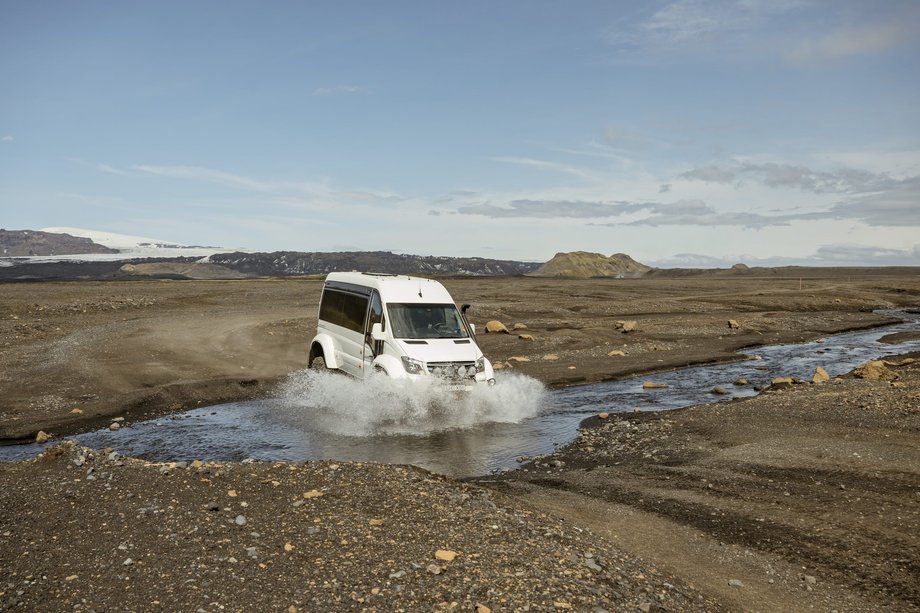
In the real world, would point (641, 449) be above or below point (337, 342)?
below

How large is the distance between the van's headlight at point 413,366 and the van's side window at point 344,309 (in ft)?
7.35

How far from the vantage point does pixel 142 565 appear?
646cm

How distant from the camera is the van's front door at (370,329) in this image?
15.4m

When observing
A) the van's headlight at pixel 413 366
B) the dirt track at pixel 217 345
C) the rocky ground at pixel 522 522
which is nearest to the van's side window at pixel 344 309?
the van's headlight at pixel 413 366

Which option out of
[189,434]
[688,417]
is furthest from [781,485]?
[189,434]

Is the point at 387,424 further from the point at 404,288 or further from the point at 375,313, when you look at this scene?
the point at 404,288

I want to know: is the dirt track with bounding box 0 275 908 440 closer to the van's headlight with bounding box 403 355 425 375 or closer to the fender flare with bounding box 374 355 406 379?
the fender flare with bounding box 374 355 406 379

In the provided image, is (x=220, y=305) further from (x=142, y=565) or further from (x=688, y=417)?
(x=142, y=565)

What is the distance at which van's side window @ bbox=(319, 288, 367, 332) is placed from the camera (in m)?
16.7

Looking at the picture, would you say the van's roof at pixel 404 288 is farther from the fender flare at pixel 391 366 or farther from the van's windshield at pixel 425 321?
the fender flare at pixel 391 366

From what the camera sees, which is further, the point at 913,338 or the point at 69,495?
the point at 913,338

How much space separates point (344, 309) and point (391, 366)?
3.59 metres

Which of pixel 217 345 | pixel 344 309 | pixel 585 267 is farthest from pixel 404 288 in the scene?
pixel 585 267

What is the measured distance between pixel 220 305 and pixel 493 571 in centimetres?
4107
